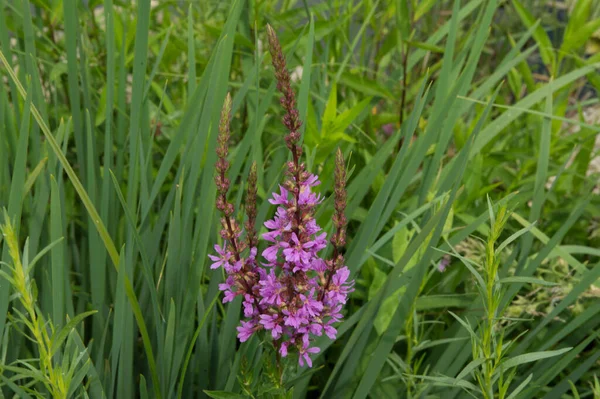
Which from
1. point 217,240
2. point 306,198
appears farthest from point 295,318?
point 217,240

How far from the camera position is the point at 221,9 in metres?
2.17

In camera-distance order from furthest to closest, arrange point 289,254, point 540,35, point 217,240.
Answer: point 540,35 → point 217,240 → point 289,254

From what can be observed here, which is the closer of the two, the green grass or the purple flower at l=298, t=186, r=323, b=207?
the purple flower at l=298, t=186, r=323, b=207

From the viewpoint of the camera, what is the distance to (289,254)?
32.4 inches

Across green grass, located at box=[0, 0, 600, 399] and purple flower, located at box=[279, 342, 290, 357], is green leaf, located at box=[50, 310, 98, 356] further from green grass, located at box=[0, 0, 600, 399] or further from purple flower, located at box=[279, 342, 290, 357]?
purple flower, located at box=[279, 342, 290, 357]

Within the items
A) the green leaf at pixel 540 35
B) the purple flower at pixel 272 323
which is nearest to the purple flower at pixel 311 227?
the purple flower at pixel 272 323

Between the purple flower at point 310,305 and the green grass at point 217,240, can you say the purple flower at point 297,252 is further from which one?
the green grass at point 217,240

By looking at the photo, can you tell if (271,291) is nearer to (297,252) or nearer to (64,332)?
(297,252)

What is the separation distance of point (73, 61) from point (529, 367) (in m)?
0.88

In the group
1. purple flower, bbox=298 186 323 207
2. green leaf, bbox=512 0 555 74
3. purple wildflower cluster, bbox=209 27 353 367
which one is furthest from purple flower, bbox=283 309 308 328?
green leaf, bbox=512 0 555 74

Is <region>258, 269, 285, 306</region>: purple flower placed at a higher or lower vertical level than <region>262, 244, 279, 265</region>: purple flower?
lower

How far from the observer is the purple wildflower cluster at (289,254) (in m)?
0.82

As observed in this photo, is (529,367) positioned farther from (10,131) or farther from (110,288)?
(10,131)

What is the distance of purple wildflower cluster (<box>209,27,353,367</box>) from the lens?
2.69 feet
